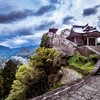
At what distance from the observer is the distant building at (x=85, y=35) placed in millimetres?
24594

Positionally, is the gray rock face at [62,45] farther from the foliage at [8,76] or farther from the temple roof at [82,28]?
the foliage at [8,76]

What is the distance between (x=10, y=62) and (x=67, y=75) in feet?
45.3

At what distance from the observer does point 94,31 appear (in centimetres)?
2448

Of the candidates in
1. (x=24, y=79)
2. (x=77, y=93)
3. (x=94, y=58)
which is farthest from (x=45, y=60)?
(x=77, y=93)

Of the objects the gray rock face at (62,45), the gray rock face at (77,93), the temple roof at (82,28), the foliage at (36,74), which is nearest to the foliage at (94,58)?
the foliage at (36,74)

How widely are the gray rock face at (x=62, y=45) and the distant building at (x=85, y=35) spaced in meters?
4.43

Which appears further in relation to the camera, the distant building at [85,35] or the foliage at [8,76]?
the foliage at [8,76]

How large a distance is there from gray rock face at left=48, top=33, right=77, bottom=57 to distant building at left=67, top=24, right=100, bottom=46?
14.5 ft

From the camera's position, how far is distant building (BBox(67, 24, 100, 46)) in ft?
80.7

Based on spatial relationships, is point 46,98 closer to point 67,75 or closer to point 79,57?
point 67,75

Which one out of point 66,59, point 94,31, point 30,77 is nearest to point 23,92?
point 30,77

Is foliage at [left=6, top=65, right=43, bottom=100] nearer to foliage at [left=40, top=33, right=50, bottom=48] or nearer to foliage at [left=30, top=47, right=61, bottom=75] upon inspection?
foliage at [left=30, top=47, right=61, bottom=75]

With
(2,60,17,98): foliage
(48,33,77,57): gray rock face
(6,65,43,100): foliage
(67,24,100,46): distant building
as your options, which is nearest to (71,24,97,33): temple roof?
(67,24,100,46): distant building

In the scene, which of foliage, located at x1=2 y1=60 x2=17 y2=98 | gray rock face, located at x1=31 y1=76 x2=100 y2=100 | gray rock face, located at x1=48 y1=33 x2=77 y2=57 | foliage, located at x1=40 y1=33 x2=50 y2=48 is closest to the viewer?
gray rock face, located at x1=31 y1=76 x2=100 y2=100
